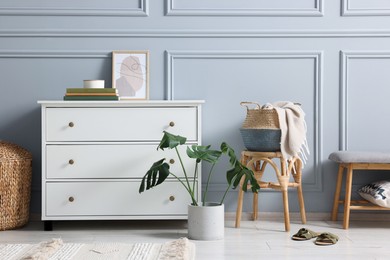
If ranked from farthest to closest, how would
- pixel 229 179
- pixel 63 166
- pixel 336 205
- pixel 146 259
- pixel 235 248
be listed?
pixel 336 205, pixel 63 166, pixel 229 179, pixel 235 248, pixel 146 259

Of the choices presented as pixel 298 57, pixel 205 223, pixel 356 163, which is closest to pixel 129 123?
pixel 205 223

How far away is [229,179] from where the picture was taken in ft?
10.7

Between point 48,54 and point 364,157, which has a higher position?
point 48,54

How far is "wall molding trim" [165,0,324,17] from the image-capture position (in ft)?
12.7

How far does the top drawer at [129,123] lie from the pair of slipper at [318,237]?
2.43ft

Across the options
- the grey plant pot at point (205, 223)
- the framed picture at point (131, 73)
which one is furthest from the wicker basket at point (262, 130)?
the framed picture at point (131, 73)

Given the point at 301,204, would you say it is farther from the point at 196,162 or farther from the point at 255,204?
the point at 196,162

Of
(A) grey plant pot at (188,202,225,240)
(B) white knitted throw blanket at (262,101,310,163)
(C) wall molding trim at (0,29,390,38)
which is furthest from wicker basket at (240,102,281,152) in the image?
(C) wall molding trim at (0,29,390,38)

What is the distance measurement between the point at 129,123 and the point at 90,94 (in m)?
0.27

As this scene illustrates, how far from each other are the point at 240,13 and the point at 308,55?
47 centimetres

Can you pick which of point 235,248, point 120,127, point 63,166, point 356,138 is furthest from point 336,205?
point 63,166

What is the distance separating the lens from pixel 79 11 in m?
3.86

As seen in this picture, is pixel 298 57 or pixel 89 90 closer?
pixel 89 90

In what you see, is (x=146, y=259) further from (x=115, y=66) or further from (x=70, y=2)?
(x=70, y=2)
